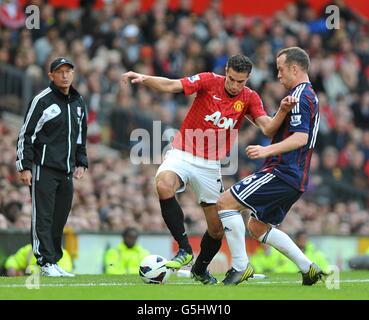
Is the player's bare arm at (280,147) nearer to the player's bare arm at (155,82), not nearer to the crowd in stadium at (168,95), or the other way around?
the player's bare arm at (155,82)

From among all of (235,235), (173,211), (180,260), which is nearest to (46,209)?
(173,211)

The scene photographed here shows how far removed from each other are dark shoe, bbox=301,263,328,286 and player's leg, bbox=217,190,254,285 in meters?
0.54

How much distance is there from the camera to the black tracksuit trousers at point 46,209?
10.3 metres

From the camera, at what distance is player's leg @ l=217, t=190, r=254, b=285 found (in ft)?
30.1

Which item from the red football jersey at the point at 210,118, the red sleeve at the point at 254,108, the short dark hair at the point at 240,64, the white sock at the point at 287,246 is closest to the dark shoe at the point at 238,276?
the white sock at the point at 287,246

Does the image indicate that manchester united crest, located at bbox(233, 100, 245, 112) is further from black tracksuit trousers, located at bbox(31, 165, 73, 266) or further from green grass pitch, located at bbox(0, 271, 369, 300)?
black tracksuit trousers, located at bbox(31, 165, 73, 266)

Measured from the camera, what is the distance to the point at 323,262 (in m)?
15.7

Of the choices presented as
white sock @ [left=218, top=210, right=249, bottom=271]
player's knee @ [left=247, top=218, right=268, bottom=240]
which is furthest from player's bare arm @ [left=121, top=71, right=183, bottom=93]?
player's knee @ [left=247, top=218, right=268, bottom=240]

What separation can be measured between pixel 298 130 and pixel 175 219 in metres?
1.48

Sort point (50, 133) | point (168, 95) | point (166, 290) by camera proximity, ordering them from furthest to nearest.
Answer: point (168, 95) → point (50, 133) → point (166, 290)

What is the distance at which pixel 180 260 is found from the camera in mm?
9586

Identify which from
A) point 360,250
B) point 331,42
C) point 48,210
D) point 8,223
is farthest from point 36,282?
→ point 331,42

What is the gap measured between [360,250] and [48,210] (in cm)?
787

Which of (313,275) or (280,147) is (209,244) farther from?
(280,147)
